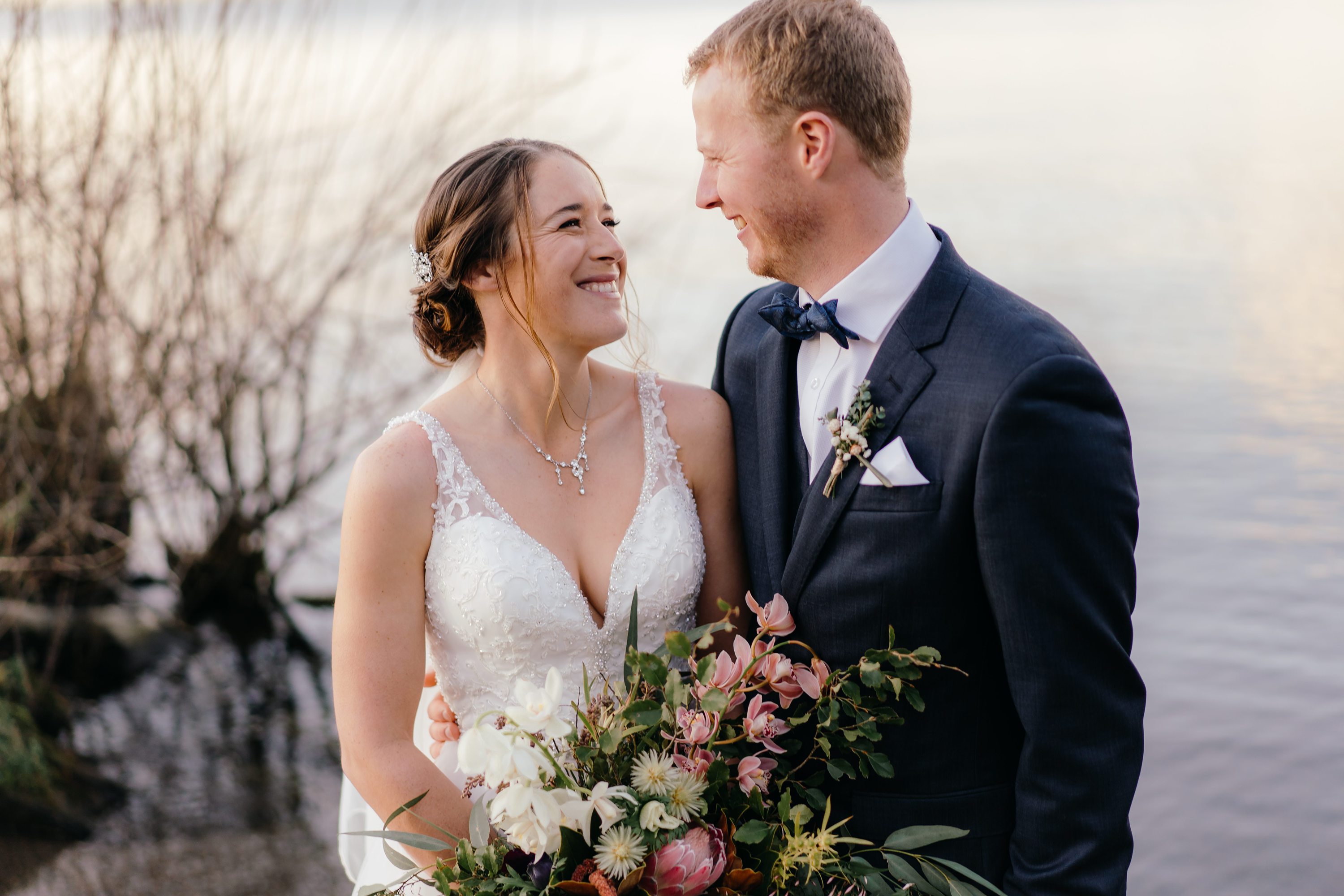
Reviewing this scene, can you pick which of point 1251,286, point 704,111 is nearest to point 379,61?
point 704,111

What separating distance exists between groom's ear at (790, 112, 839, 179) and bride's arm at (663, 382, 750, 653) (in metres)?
0.71

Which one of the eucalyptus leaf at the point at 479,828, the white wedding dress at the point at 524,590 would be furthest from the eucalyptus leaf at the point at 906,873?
the white wedding dress at the point at 524,590

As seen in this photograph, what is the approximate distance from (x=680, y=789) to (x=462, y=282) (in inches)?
57.7

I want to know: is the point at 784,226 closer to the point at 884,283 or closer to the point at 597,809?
the point at 884,283

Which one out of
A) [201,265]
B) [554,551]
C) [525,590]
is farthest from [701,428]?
[201,265]

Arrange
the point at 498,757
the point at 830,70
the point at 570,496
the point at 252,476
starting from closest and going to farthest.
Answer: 1. the point at 498,757
2. the point at 830,70
3. the point at 570,496
4. the point at 252,476

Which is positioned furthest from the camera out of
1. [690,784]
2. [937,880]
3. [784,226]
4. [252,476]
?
[252,476]

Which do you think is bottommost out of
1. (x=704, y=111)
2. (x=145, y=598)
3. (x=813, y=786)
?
(x=813, y=786)

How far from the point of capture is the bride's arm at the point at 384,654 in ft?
7.72

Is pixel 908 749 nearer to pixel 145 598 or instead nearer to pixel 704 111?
pixel 704 111

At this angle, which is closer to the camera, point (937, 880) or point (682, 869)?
point (682, 869)

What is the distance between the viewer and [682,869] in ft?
5.36

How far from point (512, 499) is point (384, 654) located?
458 mm

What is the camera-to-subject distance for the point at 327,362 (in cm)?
593
